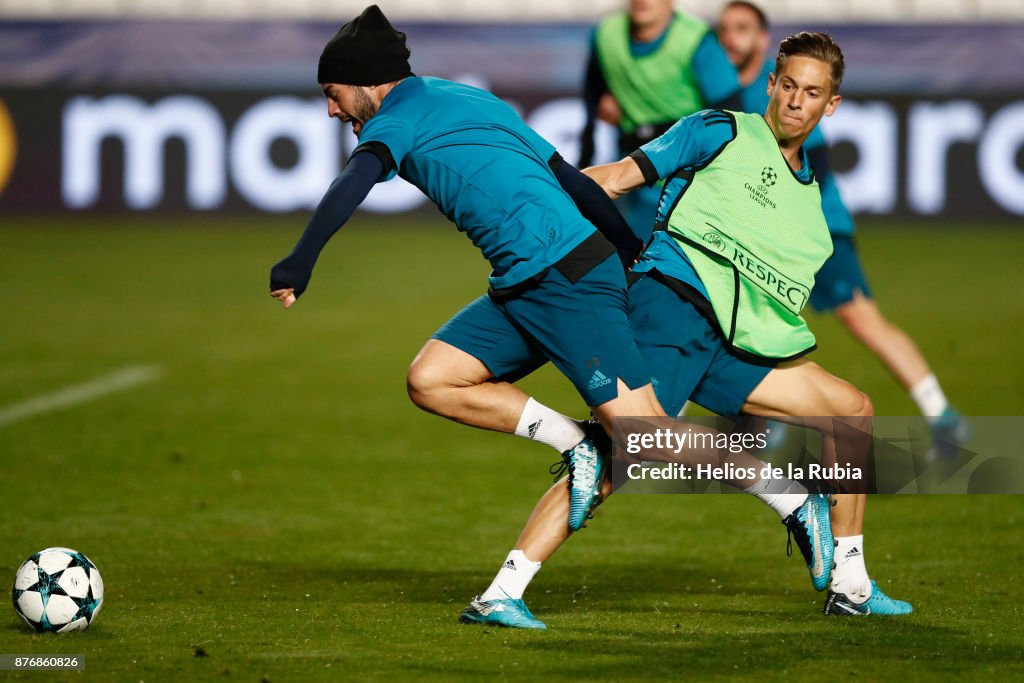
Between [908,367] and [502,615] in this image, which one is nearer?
[502,615]

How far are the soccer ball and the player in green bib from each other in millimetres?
1323

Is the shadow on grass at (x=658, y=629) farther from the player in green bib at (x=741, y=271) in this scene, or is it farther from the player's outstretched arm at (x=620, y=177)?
the player's outstretched arm at (x=620, y=177)

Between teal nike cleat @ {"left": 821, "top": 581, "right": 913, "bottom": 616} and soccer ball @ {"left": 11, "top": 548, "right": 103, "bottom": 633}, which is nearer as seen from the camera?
soccer ball @ {"left": 11, "top": 548, "right": 103, "bottom": 633}

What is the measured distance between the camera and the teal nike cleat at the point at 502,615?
17.5 ft

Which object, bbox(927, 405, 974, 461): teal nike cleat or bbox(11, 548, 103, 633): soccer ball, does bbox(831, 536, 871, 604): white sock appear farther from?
bbox(927, 405, 974, 461): teal nike cleat

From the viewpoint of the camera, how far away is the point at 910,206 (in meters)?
19.3

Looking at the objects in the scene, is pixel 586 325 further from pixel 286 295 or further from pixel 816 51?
pixel 816 51

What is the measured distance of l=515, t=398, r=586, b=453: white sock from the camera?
5.57 m

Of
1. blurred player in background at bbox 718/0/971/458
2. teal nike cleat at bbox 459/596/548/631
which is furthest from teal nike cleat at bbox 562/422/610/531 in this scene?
blurred player in background at bbox 718/0/971/458

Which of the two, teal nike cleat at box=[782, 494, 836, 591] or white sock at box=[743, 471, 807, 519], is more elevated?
white sock at box=[743, 471, 807, 519]

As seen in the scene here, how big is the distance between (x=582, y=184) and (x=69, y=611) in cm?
212

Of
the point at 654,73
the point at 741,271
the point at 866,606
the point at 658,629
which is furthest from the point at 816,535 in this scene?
the point at 654,73

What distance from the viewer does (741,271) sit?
5.54m

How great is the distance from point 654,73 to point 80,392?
4375 mm
